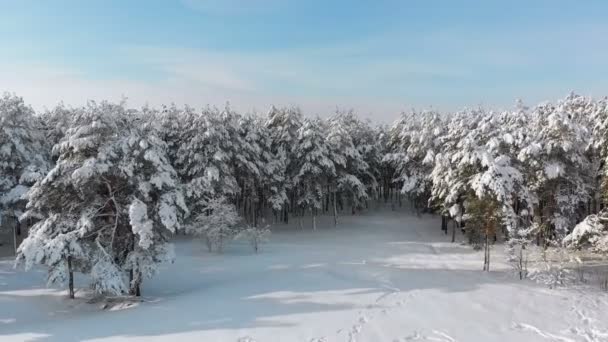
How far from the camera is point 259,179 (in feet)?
127

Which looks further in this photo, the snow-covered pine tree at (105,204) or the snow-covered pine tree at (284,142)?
the snow-covered pine tree at (284,142)

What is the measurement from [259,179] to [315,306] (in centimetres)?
2308

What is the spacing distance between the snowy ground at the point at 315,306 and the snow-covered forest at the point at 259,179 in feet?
4.94

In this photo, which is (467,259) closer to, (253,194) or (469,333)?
(469,333)

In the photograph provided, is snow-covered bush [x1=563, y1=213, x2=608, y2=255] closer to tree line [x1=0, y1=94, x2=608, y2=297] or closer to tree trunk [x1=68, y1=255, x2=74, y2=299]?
tree line [x1=0, y1=94, x2=608, y2=297]

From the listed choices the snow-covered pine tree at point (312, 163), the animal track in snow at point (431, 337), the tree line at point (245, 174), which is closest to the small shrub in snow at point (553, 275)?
the tree line at point (245, 174)

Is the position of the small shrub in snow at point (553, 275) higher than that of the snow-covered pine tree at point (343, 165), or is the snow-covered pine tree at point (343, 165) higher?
the snow-covered pine tree at point (343, 165)

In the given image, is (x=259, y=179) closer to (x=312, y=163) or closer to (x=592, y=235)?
(x=312, y=163)

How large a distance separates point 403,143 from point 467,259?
57.4ft

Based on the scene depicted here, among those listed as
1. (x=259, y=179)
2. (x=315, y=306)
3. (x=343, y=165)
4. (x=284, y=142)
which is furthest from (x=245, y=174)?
(x=315, y=306)

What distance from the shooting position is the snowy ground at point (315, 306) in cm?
1398

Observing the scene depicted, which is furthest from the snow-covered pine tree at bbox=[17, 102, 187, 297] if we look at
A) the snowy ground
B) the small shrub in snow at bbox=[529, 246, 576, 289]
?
the small shrub in snow at bbox=[529, 246, 576, 289]

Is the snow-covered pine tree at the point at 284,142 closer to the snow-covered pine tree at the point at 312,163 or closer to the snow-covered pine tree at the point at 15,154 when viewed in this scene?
the snow-covered pine tree at the point at 312,163

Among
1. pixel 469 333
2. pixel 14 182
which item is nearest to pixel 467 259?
pixel 469 333
